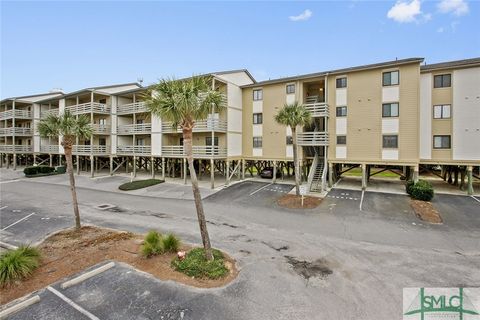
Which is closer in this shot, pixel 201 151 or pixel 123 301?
pixel 123 301

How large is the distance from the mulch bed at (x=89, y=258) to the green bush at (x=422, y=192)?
17.0m

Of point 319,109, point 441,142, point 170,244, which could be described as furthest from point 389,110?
point 170,244

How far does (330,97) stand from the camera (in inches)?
954

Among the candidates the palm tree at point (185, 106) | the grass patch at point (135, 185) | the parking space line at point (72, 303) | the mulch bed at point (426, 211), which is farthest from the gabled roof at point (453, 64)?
the grass patch at point (135, 185)

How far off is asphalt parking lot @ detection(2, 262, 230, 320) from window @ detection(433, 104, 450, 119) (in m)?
24.8

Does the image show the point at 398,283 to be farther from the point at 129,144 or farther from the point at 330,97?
the point at 129,144

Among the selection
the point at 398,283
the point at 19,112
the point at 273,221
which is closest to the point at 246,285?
the point at 398,283

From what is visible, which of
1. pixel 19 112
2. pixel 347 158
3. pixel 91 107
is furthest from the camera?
pixel 19 112

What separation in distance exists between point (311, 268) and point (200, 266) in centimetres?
427

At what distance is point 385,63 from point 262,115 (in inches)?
503

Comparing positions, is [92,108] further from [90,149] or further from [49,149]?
[49,149]

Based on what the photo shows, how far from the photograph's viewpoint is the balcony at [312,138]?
23938mm

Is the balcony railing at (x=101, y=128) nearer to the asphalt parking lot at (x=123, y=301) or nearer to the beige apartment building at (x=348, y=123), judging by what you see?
the beige apartment building at (x=348, y=123)

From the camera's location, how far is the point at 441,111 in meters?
21.5
